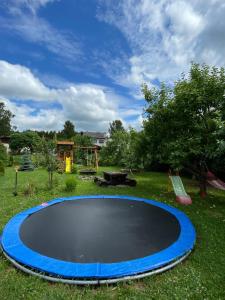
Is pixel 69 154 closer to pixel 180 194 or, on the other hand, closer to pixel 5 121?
pixel 180 194

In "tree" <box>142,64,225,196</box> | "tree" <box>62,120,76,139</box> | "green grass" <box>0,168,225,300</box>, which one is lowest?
"green grass" <box>0,168,225,300</box>

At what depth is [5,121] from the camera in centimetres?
4119

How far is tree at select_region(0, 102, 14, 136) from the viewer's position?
1601 inches

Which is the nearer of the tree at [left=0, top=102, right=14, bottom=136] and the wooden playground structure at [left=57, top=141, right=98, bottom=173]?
the wooden playground structure at [left=57, top=141, right=98, bottom=173]

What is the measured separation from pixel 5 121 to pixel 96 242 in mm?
43128

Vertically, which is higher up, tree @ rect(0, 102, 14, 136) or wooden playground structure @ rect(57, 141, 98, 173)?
tree @ rect(0, 102, 14, 136)

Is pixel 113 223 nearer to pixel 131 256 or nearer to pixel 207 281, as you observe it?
pixel 131 256

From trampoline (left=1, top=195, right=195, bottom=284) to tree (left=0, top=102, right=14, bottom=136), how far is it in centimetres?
4008

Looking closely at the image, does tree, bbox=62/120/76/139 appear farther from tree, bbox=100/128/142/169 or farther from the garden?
the garden

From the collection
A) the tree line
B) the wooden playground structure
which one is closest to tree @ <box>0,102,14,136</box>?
the wooden playground structure

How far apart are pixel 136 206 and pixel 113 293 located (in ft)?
10.7

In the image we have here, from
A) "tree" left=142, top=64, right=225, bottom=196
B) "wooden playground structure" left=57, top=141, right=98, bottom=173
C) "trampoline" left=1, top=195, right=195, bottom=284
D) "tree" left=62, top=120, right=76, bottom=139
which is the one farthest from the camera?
"tree" left=62, top=120, right=76, bottom=139

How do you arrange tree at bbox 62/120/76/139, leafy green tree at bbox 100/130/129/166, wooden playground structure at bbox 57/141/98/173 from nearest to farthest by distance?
wooden playground structure at bbox 57/141/98/173 → leafy green tree at bbox 100/130/129/166 → tree at bbox 62/120/76/139

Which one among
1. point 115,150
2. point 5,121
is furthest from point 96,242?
point 5,121
